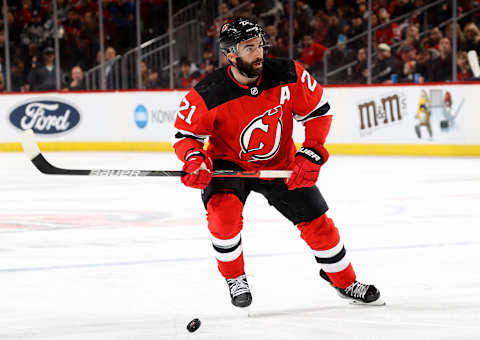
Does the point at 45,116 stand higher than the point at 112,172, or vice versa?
the point at 112,172

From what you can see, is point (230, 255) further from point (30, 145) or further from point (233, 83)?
point (30, 145)

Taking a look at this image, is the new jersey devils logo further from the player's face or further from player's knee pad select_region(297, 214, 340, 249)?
player's knee pad select_region(297, 214, 340, 249)

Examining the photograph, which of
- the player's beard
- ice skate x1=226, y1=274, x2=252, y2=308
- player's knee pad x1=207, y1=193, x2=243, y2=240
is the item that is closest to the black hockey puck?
ice skate x1=226, y1=274, x2=252, y2=308

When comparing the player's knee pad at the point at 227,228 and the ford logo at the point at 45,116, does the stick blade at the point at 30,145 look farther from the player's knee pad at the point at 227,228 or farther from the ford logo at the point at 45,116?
the ford logo at the point at 45,116

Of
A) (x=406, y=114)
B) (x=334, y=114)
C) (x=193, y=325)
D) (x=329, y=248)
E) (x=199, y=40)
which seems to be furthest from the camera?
(x=199, y=40)

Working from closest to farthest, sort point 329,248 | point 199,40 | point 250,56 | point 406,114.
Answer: point 250,56
point 329,248
point 406,114
point 199,40

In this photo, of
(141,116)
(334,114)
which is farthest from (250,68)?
(141,116)

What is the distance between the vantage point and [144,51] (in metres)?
11.4

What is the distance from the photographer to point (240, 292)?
2.80 meters

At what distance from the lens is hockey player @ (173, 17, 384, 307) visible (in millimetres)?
2777

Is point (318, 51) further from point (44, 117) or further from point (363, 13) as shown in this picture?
point (44, 117)

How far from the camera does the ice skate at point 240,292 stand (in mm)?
2781

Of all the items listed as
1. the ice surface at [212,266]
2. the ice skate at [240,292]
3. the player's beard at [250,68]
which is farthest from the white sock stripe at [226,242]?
the player's beard at [250,68]

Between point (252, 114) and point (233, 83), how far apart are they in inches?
5.1
